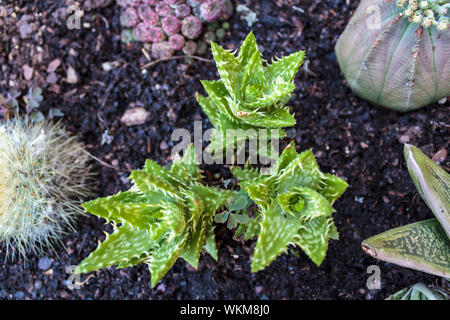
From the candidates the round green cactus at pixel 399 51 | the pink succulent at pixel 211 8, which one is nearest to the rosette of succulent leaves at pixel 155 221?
the round green cactus at pixel 399 51

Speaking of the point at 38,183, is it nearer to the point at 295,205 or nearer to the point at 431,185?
the point at 295,205

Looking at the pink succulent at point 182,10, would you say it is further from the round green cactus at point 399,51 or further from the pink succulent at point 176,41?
the round green cactus at point 399,51

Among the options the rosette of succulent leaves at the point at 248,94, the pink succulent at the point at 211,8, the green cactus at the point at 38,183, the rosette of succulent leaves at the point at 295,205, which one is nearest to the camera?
the rosette of succulent leaves at the point at 295,205

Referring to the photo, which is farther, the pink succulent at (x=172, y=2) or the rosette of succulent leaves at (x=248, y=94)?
the pink succulent at (x=172, y=2)

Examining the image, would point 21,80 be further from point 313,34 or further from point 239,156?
point 313,34

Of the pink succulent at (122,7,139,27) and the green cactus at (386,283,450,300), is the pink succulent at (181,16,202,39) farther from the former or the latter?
the green cactus at (386,283,450,300)

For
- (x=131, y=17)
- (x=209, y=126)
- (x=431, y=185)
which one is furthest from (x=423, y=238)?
(x=131, y=17)

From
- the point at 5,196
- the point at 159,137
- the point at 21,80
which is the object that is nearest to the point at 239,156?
the point at 159,137
